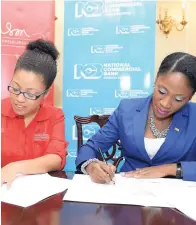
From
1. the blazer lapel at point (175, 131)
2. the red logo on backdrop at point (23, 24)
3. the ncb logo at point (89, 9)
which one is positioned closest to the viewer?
the blazer lapel at point (175, 131)

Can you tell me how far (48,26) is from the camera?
113 inches

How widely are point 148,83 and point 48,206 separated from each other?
2262 mm

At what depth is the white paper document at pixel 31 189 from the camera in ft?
2.81

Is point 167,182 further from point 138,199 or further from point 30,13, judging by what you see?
point 30,13

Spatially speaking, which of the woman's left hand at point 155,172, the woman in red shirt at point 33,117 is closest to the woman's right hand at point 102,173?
the woman's left hand at point 155,172

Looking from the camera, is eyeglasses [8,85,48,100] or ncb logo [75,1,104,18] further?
ncb logo [75,1,104,18]

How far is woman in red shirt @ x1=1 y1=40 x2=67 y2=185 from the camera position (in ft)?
4.17

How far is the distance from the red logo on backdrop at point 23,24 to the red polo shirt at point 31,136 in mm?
1479

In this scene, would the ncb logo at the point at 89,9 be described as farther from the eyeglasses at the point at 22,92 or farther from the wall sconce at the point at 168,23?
the eyeglasses at the point at 22,92

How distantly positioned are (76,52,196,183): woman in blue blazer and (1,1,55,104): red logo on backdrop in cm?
156

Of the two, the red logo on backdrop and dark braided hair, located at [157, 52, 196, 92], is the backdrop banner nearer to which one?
the red logo on backdrop

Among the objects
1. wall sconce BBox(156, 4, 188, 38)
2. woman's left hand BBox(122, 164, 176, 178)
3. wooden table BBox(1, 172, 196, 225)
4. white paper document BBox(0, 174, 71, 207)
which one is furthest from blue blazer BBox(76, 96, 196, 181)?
wall sconce BBox(156, 4, 188, 38)

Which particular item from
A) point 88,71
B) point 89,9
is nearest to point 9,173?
point 88,71

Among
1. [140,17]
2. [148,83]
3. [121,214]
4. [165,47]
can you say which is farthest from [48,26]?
[121,214]
